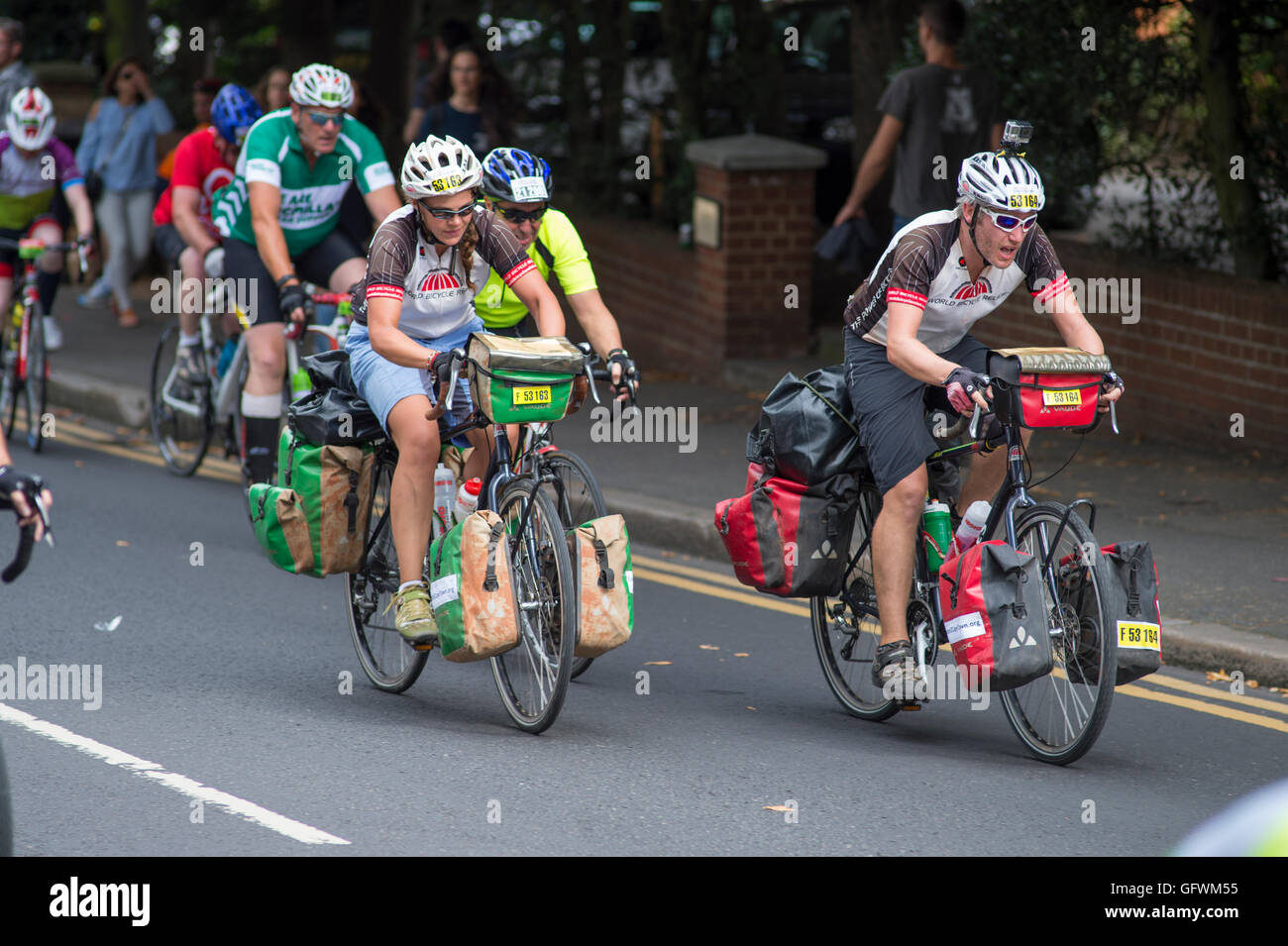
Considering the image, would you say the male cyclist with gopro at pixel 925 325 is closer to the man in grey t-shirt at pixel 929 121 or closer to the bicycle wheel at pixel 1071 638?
the bicycle wheel at pixel 1071 638

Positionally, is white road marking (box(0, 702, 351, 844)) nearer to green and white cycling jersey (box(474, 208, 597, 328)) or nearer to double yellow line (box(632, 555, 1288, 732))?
green and white cycling jersey (box(474, 208, 597, 328))

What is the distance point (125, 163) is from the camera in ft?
53.0

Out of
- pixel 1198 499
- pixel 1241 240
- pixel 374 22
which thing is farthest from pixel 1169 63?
pixel 374 22

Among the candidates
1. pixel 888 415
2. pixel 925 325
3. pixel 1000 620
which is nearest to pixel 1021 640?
pixel 1000 620

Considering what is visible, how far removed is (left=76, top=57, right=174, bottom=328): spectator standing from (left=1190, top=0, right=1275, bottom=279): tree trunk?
29.7 ft

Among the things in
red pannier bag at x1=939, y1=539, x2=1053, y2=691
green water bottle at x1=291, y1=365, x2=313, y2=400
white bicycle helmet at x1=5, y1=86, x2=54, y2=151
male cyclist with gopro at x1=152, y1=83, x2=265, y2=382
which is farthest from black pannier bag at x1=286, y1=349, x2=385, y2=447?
white bicycle helmet at x1=5, y1=86, x2=54, y2=151

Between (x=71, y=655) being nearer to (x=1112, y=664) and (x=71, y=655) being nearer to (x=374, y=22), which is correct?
(x=1112, y=664)

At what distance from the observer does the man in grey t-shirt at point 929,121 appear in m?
10.3

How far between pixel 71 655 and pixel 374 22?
1322 centimetres

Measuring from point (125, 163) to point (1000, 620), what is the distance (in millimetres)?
12391

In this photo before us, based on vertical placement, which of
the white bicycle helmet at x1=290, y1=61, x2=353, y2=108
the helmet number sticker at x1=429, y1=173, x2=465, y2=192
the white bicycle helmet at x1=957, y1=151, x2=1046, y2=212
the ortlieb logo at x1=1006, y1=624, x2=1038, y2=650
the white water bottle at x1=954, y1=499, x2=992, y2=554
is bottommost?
the ortlieb logo at x1=1006, y1=624, x2=1038, y2=650

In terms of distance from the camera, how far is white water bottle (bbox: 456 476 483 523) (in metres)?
6.30

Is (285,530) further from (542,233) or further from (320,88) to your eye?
(320,88)

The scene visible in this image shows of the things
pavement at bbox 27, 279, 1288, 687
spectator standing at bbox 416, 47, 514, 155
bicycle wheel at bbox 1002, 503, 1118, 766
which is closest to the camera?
bicycle wheel at bbox 1002, 503, 1118, 766
